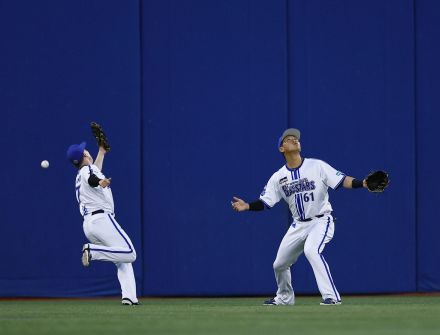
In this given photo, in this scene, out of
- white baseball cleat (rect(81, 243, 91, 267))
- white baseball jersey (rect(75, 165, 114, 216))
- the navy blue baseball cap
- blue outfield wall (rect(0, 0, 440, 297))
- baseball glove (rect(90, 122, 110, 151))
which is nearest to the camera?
white baseball cleat (rect(81, 243, 91, 267))

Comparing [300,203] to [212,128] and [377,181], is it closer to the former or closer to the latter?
[377,181]

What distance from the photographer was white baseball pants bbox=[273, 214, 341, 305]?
10.6m

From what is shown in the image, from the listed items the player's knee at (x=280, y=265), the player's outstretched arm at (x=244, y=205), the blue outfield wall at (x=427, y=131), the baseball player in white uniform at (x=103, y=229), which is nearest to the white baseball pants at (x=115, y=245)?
the baseball player in white uniform at (x=103, y=229)

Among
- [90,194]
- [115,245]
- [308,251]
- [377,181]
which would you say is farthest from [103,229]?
[377,181]

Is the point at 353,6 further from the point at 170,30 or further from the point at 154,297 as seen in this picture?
the point at 154,297

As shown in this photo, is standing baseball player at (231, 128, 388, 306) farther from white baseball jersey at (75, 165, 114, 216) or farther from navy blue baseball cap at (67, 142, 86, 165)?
navy blue baseball cap at (67, 142, 86, 165)

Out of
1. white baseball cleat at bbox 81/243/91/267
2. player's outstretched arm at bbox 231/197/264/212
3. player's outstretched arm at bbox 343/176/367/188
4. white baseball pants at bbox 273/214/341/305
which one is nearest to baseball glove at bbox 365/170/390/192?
player's outstretched arm at bbox 343/176/367/188

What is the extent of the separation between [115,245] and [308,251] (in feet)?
6.67

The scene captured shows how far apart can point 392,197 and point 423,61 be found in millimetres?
1816

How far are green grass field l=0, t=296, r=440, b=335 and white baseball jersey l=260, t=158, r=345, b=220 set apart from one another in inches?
54.9

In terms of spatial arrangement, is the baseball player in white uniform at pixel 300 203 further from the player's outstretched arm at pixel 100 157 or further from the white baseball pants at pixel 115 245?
the player's outstretched arm at pixel 100 157

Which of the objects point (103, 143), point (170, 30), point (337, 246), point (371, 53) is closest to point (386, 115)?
point (371, 53)

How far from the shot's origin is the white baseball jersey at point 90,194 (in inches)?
440

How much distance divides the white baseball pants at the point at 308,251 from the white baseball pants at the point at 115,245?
152 cm
